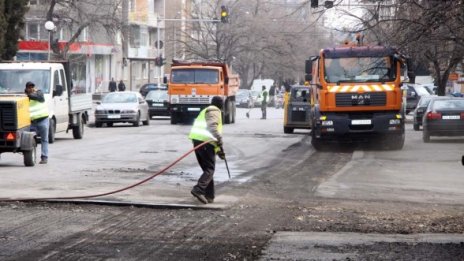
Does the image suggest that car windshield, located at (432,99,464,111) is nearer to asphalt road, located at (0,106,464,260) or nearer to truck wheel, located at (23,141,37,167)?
asphalt road, located at (0,106,464,260)

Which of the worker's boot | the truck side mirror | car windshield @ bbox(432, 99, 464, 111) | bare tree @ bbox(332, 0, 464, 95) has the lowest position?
the worker's boot

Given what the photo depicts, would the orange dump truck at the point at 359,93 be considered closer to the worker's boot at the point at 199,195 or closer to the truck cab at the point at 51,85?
the truck cab at the point at 51,85

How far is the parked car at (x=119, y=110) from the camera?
3556cm

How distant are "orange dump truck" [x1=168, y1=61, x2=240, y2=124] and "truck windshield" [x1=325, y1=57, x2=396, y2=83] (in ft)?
49.3

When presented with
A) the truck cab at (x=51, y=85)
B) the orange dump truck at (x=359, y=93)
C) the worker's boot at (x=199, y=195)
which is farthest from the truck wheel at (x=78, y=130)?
the worker's boot at (x=199, y=195)

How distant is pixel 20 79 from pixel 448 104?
1500 cm

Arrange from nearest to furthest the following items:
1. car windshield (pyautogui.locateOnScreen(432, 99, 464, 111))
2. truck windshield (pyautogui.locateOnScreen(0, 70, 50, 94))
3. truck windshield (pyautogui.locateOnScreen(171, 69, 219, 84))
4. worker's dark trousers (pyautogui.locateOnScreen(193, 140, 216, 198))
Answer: worker's dark trousers (pyautogui.locateOnScreen(193, 140, 216, 198)), truck windshield (pyautogui.locateOnScreen(0, 70, 50, 94)), car windshield (pyautogui.locateOnScreen(432, 99, 464, 111)), truck windshield (pyautogui.locateOnScreen(171, 69, 219, 84))

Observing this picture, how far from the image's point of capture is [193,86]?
38031 mm

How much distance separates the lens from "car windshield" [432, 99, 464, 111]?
92.1 ft

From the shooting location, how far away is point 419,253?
334 inches

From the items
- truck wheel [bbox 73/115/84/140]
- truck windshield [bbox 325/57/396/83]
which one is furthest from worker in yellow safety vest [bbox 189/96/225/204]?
truck wheel [bbox 73/115/84/140]

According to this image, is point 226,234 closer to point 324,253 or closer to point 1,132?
point 324,253

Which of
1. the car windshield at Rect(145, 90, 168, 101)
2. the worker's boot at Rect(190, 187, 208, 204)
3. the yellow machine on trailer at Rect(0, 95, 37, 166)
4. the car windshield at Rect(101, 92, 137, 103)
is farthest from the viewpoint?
the car windshield at Rect(145, 90, 168, 101)

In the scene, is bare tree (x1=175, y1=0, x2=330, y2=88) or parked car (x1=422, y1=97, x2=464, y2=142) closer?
parked car (x1=422, y1=97, x2=464, y2=142)
